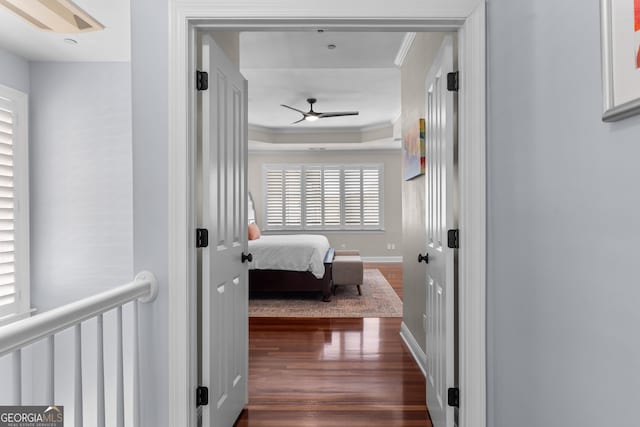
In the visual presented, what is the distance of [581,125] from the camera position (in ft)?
3.60

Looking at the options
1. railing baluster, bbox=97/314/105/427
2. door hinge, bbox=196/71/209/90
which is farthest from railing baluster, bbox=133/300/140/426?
door hinge, bbox=196/71/209/90

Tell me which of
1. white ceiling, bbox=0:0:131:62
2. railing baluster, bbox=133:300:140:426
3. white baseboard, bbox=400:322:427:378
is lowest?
white baseboard, bbox=400:322:427:378

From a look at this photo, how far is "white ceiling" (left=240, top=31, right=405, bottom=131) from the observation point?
11.7 feet

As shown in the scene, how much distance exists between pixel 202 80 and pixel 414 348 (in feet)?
8.68

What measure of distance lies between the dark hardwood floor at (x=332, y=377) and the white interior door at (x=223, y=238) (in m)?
0.34

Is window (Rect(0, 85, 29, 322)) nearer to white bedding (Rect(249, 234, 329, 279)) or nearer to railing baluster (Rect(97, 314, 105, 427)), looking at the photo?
white bedding (Rect(249, 234, 329, 279))

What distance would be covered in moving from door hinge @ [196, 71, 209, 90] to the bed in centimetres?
361

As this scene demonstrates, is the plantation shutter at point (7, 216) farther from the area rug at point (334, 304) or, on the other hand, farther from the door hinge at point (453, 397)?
the door hinge at point (453, 397)

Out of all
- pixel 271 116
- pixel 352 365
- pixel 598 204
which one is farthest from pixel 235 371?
pixel 271 116

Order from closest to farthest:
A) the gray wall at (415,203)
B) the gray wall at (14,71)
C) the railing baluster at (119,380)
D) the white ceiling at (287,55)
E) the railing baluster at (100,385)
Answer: the railing baluster at (100,385) → the railing baluster at (119,380) → the gray wall at (415,203) → the white ceiling at (287,55) → the gray wall at (14,71)

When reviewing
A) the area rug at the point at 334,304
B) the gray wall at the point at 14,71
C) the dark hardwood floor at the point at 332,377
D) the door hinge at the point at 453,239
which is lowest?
the dark hardwood floor at the point at 332,377

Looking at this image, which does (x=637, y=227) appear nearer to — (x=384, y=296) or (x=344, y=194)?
(x=384, y=296)

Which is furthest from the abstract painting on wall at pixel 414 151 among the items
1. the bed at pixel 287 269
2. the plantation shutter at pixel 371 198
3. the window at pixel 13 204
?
the plantation shutter at pixel 371 198

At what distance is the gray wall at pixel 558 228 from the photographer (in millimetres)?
957
